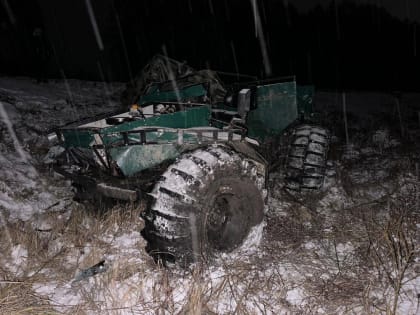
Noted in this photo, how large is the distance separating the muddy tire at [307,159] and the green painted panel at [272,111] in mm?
352

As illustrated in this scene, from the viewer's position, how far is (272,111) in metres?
5.48

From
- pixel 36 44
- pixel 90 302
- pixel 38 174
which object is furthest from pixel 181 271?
pixel 36 44

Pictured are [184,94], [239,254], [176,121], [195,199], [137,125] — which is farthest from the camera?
[184,94]

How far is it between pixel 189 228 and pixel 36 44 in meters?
10.4

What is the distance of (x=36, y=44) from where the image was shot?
1139 cm

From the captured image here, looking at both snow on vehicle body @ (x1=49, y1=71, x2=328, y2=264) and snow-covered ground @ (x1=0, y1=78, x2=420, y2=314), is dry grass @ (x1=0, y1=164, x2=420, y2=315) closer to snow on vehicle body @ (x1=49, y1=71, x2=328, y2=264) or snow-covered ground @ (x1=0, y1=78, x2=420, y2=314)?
snow-covered ground @ (x1=0, y1=78, x2=420, y2=314)

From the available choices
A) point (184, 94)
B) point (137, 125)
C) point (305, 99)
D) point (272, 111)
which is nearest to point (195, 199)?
point (137, 125)

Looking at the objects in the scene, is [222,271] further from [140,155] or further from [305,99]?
[305,99]

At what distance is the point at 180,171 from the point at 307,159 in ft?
8.13

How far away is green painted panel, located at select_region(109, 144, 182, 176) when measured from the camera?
359cm

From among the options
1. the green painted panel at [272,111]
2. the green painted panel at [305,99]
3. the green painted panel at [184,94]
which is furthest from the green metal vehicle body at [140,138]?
the green painted panel at [305,99]

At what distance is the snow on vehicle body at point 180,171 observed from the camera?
10.3 feet

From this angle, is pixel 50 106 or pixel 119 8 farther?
pixel 119 8

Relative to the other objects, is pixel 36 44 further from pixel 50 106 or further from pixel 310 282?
pixel 310 282
